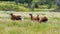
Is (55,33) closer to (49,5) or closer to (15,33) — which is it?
(15,33)

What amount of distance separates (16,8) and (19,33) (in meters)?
54.1

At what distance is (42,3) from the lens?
298ft

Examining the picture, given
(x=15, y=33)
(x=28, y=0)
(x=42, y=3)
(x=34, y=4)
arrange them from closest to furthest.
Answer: (x=15, y=33) → (x=28, y=0) → (x=34, y=4) → (x=42, y=3)

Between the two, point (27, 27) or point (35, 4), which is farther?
point (35, 4)

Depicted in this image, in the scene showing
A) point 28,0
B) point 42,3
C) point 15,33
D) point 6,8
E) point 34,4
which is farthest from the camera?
point 42,3

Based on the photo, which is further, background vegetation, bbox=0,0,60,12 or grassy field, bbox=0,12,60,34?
background vegetation, bbox=0,0,60,12

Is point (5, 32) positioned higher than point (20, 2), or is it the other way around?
point (5, 32)

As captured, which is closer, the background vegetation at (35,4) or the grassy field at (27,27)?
the grassy field at (27,27)

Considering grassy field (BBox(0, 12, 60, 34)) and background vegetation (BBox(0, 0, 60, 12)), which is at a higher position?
grassy field (BBox(0, 12, 60, 34))

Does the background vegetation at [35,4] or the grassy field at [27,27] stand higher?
the grassy field at [27,27]

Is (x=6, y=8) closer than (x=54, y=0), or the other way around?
(x=6, y=8)

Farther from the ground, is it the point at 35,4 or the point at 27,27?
the point at 27,27

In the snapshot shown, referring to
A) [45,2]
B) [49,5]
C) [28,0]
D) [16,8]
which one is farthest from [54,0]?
[16,8]

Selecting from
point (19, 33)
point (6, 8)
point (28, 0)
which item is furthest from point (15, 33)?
point (28, 0)
